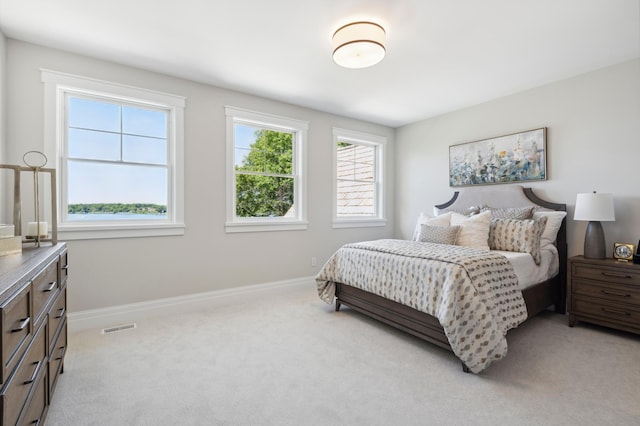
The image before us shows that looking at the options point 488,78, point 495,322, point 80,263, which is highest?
point 488,78

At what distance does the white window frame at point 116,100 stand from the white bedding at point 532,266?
3.25 meters

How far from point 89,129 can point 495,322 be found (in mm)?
3751

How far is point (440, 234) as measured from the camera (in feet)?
10.8

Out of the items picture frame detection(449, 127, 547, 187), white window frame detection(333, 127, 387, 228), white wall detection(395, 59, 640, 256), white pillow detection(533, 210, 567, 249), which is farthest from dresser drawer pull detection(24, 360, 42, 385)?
picture frame detection(449, 127, 547, 187)

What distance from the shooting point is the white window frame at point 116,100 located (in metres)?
2.68

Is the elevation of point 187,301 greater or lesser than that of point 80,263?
lesser

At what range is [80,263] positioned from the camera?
9.20ft

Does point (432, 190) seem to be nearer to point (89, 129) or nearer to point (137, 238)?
point (137, 238)

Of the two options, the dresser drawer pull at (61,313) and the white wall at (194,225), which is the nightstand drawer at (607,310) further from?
the dresser drawer pull at (61,313)

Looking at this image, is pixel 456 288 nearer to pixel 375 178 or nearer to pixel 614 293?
pixel 614 293

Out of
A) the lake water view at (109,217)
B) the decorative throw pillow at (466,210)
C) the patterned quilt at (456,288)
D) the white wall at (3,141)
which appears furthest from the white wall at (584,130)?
the white wall at (3,141)

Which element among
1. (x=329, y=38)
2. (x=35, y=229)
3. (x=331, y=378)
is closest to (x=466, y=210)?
(x=329, y=38)

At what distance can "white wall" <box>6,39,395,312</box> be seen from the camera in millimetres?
2623

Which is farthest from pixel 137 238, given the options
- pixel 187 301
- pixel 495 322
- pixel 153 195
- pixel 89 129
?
pixel 495 322
